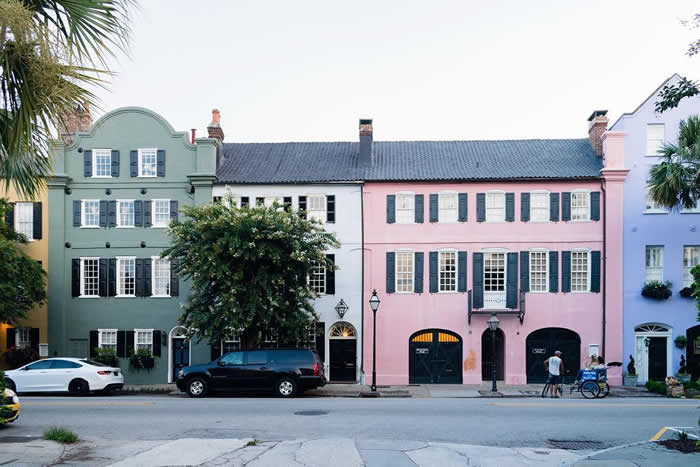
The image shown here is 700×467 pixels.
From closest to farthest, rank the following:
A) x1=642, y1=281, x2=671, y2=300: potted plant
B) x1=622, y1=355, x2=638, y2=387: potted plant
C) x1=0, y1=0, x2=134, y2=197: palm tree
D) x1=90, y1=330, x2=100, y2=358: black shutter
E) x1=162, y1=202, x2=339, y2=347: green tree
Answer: x1=0, y1=0, x2=134, y2=197: palm tree
x1=162, y1=202, x2=339, y2=347: green tree
x1=622, y1=355, x2=638, y2=387: potted plant
x1=642, y1=281, x2=671, y2=300: potted plant
x1=90, y1=330, x2=100, y2=358: black shutter

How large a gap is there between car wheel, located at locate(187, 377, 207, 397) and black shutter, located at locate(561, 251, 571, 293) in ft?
50.1

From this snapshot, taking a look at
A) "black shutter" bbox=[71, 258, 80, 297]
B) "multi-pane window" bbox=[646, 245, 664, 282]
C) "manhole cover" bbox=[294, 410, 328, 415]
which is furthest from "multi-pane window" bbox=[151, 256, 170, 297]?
"multi-pane window" bbox=[646, 245, 664, 282]

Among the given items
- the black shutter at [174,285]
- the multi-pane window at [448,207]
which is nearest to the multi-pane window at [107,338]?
the black shutter at [174,285]

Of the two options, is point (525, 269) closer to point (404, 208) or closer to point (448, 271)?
point (448, 271)

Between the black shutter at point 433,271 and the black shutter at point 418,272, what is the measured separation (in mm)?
344

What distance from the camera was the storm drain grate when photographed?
40.4 feet

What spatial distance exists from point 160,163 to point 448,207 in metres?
12.8

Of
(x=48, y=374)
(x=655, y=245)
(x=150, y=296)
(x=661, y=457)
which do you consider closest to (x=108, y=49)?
(x=661, y=457)

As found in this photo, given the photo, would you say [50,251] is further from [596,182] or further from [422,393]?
[596,182]

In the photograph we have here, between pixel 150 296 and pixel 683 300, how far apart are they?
2266cm

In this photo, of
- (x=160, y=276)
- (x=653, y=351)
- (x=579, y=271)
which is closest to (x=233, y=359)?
(x=160, y=276)

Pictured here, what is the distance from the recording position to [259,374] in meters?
22.0

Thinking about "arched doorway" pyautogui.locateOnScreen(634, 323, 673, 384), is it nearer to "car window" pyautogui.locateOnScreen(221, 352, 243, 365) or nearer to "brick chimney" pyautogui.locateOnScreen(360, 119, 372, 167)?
"brick chimney" pyautogui.locateOnScreen(360, 119, 372, 167)

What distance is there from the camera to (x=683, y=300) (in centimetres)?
2659
